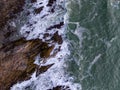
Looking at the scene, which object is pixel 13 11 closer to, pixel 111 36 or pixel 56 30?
pixel 56 30

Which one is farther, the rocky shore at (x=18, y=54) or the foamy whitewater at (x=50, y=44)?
the rocky shore at (x=18, y=54)

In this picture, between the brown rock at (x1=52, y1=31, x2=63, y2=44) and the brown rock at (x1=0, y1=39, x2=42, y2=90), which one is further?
the brown rock at (x1=52, y1=31, x2=63, y2=44)

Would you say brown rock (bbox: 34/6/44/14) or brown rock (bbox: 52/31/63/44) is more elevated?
brown rock (bbox: 34/6/44/14)

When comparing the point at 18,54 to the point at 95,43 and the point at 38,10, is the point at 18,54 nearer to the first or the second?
the point at 38,10

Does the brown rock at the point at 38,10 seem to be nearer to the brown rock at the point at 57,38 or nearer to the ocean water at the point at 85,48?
the ocean water at the point at 85,48

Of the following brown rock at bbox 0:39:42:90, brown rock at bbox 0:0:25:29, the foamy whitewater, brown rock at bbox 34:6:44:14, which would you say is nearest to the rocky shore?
brown rock at bbox 0:39:42:90

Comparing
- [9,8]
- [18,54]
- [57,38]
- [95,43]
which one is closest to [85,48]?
[95,43]

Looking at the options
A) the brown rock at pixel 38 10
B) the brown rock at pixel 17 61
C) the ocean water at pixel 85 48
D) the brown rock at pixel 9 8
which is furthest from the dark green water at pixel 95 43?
the brown rock at pixel 9 8

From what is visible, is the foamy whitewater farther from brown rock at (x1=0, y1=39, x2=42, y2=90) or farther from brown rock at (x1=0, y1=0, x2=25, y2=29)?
brown rock at (x1=0, y1=0, x2=25, y2=29)

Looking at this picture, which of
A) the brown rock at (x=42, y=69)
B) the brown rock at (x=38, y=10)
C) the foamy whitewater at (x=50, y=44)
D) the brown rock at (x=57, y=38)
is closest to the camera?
the foamy whitewater at (x=50, y=44)
